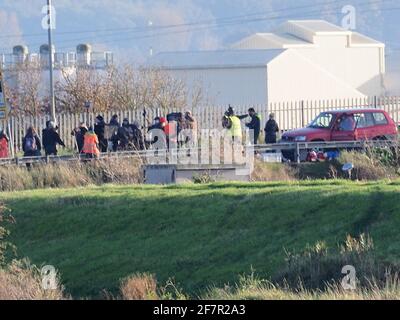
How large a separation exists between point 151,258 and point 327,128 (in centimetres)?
1600

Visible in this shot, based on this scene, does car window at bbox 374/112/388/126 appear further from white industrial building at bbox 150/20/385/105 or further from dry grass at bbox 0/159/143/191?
white industrial building at bbox 150/20/385/105

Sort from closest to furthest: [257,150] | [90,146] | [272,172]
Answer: [272,172], [90,146], [257,150]

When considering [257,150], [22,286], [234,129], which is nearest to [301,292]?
[22,286]

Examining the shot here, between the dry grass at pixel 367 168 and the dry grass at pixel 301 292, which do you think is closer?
the dry grass at pixel 301 292

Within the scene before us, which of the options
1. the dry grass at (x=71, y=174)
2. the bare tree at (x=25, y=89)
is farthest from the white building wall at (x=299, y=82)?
the dry grass at (x=71, y=174)

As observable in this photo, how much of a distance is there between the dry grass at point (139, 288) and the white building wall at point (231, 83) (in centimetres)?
4143

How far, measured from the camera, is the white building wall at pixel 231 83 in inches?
2498

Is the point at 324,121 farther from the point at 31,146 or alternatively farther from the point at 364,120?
the point at 31,146

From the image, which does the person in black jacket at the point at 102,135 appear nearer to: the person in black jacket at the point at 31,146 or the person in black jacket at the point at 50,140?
the person in black jacket at the point at 50,140

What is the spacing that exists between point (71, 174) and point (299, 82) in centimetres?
3493

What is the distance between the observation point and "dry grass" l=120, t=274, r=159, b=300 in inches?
734

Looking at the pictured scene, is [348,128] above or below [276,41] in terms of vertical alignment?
below

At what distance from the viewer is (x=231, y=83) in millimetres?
65375
